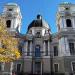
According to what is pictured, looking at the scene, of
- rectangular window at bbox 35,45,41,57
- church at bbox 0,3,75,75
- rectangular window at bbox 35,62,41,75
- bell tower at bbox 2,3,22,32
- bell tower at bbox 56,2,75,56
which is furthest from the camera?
bell tower at bbox 2,3,22,32

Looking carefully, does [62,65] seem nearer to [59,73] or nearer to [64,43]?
[59,73]

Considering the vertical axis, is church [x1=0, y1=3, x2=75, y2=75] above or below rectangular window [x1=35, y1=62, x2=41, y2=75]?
above

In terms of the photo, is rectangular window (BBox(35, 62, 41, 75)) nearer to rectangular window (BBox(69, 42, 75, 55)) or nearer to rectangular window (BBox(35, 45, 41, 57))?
rectangular window (BBox(35, 45, 41, 57))

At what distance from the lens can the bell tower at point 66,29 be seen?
36059mm

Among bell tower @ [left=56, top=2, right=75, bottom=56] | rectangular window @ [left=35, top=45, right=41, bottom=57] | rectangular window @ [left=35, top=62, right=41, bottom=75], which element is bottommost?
rectangular window @ [left=35, top=62, right=41, bottom=75]

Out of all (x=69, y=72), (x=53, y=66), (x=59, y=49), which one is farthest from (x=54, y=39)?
(x=69, y=72)

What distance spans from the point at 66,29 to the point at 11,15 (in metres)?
13.8

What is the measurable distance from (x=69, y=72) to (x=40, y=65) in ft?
22.7

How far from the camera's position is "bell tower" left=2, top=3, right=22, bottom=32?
4028cm

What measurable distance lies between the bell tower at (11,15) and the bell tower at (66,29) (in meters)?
10.4

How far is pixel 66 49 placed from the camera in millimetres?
35688

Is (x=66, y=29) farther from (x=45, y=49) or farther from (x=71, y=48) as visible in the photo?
(x=45, y=49)

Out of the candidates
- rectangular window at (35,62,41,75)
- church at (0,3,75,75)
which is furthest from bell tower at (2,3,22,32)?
rectangular window at (35,62,41,75)

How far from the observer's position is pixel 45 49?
3831cm
